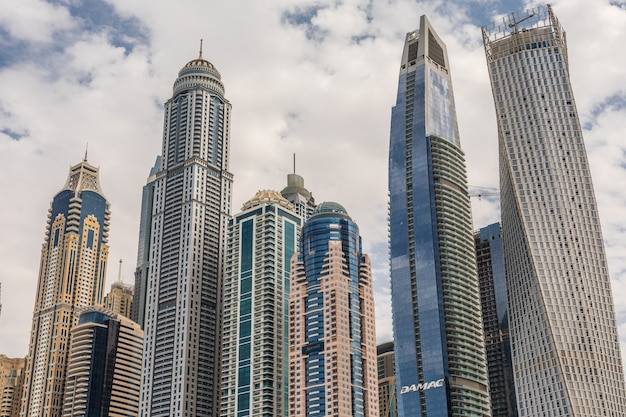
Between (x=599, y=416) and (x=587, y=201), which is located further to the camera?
(x=587, y=201)

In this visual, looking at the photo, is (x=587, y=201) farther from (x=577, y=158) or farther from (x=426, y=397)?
(x=426, y=397)

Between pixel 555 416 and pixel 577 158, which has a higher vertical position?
pixel 577 158

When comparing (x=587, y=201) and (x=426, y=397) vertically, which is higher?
(x=587, y=201)

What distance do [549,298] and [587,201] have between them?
91.3 ft

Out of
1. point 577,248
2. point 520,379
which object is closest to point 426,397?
point 520,379

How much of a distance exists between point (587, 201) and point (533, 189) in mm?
13097

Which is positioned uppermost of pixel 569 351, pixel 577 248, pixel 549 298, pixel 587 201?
pixel 587 201

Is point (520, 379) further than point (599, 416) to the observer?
Yes

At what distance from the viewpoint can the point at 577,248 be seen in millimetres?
189750

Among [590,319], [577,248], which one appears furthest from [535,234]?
[590,319]

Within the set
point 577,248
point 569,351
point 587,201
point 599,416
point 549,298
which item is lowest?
point 599,416

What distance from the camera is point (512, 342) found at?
19262 centimetres

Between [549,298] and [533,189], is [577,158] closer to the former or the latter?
[533,189]

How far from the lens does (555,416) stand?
177 m
